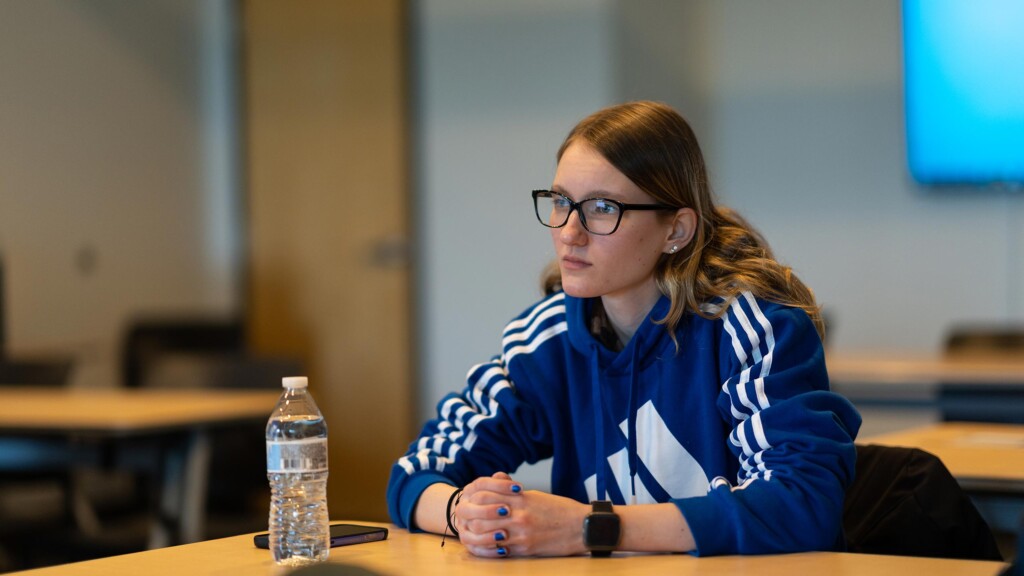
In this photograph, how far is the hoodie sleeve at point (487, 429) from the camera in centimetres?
190

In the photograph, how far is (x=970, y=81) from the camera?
5570 mm

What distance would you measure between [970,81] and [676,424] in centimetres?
434

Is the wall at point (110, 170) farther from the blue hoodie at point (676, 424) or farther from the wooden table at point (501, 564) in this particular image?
the wooden table at point (501, 564)

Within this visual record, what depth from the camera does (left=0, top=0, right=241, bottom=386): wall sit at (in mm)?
5438

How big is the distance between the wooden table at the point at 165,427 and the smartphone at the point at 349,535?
169 centimetres

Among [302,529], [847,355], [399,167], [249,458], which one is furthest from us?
[399,167]

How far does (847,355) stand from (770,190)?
181 cm

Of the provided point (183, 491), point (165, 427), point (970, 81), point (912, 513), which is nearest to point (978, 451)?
point (912, 513)

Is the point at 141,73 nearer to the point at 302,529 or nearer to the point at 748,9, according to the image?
the point at 748,9

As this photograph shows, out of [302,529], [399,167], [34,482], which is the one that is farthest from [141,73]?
[302,529]

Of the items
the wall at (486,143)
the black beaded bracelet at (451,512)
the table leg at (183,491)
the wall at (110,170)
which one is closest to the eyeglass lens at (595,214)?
the black beaded bracelet at (451,512)

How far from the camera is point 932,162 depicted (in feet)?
18.7

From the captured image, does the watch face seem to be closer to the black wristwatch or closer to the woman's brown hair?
the black wristwatch

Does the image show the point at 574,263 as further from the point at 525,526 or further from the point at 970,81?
the point at 970,81
